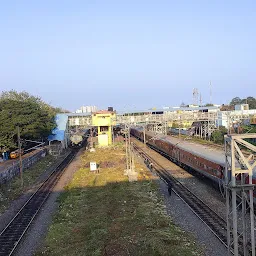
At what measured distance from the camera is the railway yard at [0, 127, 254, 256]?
16.1m

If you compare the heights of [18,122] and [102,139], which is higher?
[18,122]

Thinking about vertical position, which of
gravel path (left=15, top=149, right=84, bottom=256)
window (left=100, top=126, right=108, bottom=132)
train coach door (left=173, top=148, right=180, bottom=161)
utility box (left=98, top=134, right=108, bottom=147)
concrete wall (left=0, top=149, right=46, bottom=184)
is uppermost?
window (left=100, top=126, right=108, bottom=132)

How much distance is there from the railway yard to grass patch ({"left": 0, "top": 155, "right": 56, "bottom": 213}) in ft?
1.86

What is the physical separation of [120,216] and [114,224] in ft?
5.27

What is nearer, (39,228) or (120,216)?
(39,228)

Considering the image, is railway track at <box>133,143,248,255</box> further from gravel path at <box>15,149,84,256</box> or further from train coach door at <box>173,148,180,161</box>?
gravel path at <box>15,149,84,256</box>

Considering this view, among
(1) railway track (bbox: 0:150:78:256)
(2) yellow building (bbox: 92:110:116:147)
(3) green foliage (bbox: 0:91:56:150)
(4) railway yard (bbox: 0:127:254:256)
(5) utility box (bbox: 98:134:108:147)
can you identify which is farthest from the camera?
(2) yellow building (bbox: 92:110:116:147)

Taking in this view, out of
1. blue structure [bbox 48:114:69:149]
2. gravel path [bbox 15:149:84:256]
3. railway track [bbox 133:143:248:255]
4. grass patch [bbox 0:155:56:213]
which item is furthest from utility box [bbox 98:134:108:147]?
gravel path [bbox 15:149:84:256]

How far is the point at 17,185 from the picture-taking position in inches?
1277

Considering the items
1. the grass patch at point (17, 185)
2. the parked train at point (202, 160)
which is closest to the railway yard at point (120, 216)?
the parked train at point (202, 160)

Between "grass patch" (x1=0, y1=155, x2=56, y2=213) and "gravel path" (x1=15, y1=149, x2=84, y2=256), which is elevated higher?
"grass patch" (x1=0, y1=155, x2=56, y2=213)

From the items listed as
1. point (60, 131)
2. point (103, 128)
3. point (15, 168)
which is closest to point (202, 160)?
point (15, 168)

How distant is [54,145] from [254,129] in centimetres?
3309

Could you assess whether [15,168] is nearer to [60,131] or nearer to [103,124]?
[60,131]
